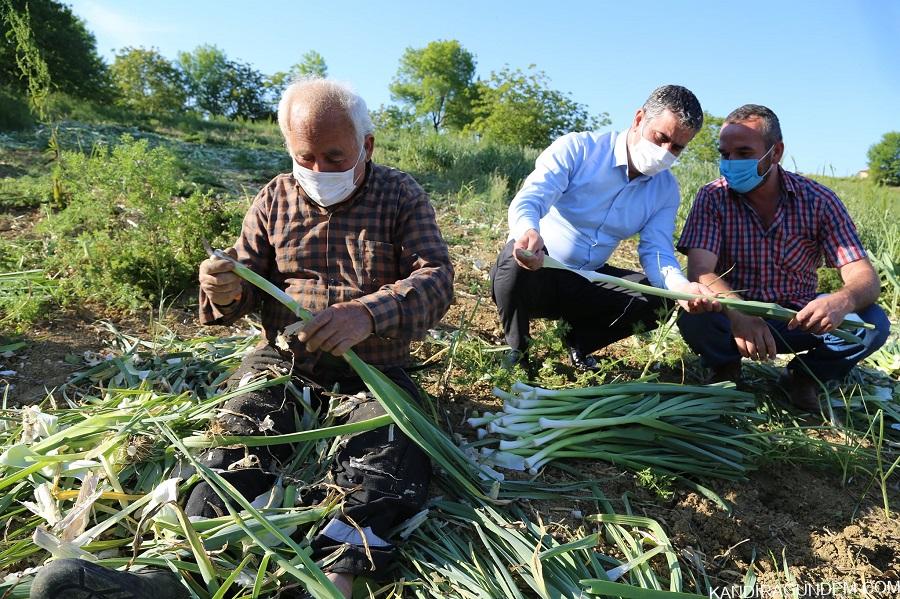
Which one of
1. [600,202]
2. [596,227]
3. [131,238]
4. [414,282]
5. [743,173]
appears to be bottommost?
[131,238]

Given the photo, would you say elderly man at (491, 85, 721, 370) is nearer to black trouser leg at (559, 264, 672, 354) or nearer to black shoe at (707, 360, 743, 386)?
black trouser leg at (559, 264, 672, 354)

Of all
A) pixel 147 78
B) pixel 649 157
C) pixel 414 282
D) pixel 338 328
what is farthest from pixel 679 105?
pixel 147 78

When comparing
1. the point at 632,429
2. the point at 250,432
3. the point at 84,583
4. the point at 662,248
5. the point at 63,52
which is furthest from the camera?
the point at 63,52

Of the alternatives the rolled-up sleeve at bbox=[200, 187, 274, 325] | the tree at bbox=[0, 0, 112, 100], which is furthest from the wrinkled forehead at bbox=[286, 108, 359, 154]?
the tree at bbox=[0, 0, 112, 100]

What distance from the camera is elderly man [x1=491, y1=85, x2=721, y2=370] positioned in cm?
276

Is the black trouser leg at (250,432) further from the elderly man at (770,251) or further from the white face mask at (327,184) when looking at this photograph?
the elderly man at (770,251)

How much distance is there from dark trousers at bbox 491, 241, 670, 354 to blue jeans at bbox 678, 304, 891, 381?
0.63 feet

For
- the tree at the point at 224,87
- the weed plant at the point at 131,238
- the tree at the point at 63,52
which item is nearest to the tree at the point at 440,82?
the tree at the point at 224,87

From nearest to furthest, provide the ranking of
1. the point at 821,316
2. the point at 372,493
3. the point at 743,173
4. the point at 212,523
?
1. the point at 212,523
2. the point at 372,493
3. the point at 821,316
4. the point at 743,173

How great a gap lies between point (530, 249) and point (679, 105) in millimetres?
1001

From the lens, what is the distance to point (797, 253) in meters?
2.82

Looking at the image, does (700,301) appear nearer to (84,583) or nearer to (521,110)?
(84,583)

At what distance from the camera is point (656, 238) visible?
2932mm

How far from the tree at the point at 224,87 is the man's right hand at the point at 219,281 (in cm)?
5442
